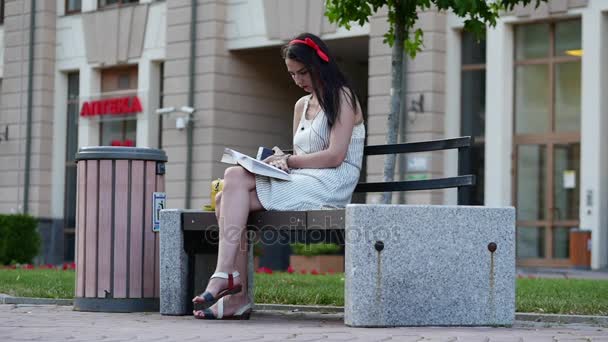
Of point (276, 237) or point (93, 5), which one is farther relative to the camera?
point (93, 5)

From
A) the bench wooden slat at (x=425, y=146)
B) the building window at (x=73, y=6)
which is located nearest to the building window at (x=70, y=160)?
the building window at (x=73, y=6)

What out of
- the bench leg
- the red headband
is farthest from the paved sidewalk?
the red headband

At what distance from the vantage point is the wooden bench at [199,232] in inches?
284

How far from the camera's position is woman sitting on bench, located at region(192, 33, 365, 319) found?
23.1 ft

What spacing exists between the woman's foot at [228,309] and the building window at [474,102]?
1424 cm

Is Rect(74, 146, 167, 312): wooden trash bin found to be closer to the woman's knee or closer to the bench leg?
the bench leg

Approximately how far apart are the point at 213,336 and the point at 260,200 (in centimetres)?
136

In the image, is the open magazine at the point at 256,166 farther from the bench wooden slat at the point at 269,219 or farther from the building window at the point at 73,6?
the building window at the point at 73,6

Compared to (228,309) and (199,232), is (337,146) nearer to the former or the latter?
(228,309)

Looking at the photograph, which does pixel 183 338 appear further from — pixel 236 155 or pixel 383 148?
pixel 383 148

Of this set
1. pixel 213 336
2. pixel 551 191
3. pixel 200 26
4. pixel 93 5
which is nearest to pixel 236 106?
pixel 200 26

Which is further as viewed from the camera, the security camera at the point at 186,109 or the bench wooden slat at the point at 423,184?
the security camera at the point at 186,109

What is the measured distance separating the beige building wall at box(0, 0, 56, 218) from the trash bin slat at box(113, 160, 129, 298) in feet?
67.3

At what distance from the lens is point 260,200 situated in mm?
7168
